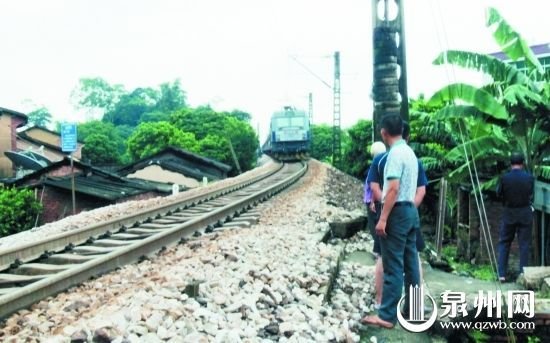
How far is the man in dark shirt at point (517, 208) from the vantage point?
6.97 m

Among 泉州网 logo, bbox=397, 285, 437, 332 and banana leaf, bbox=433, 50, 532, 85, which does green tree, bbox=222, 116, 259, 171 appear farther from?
泉州网 logo, bbox=397, 285, 437, 332

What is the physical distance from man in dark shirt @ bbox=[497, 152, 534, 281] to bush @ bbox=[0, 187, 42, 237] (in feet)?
57.5

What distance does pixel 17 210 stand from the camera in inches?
812

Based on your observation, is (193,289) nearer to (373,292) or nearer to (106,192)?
(373,292)

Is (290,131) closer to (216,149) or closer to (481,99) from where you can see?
(216,149)

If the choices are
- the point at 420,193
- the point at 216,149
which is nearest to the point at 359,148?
the point at 420,193

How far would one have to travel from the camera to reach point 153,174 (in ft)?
119

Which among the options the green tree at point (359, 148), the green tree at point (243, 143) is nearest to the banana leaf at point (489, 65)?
the green tree at point (359, 148)

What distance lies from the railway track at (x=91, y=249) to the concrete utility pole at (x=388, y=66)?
108 inches

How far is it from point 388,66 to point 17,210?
16903 mm

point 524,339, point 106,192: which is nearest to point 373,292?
point 524,339

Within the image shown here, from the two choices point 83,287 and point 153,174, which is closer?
point 83,287

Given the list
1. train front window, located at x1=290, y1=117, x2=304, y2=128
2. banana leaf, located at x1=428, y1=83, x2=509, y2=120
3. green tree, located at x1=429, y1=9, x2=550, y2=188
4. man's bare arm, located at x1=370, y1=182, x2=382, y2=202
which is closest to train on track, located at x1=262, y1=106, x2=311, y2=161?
train front window, located at x1=290, y1=117, x2=304, y2=128

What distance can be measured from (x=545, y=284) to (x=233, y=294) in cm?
301
